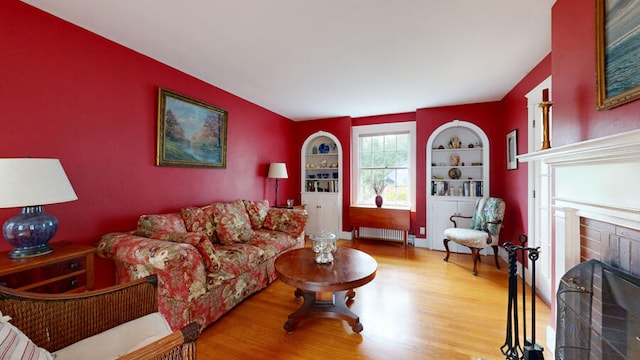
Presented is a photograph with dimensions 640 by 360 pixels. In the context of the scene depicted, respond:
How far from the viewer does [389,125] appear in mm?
4336

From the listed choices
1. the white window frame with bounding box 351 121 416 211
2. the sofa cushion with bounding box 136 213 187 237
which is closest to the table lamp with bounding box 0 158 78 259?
the sofa cushion with bounding box 136 213 187 237

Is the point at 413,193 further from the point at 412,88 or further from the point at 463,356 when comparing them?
the point at 463,356

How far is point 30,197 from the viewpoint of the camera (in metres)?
1.30

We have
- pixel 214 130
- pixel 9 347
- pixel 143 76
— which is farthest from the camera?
pixel 214 130

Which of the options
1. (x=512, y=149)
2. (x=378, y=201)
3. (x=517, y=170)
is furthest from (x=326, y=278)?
(x=512, y=149)

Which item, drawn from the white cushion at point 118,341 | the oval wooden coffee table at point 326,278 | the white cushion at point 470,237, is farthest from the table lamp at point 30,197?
the white cushion at point 470,237

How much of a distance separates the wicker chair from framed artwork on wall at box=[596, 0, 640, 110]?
203 centimetres

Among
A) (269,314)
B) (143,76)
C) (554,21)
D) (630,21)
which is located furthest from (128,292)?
(554,21)

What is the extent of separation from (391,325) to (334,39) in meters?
2.37

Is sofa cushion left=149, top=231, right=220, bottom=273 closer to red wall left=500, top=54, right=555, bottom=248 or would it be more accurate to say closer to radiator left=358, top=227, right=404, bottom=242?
radiator left=358, top=227, right=404, bottom=242

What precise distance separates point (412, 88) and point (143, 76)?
117 inches

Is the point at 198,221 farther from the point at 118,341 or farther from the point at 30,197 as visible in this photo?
the point at 118,341

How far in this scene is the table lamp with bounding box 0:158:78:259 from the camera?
4.17 feet

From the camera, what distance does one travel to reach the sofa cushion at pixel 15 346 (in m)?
0.68
